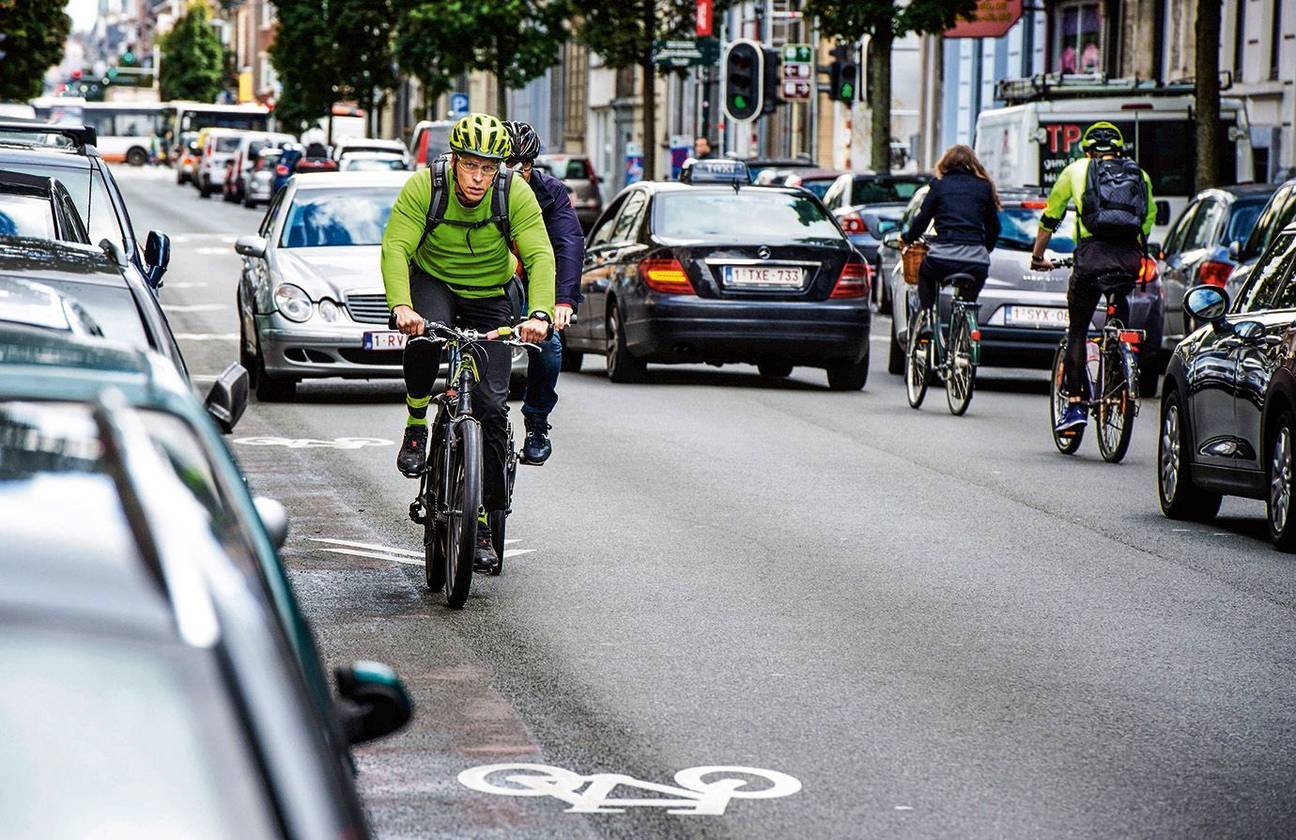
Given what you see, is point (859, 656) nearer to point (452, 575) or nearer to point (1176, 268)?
point (452, 575)

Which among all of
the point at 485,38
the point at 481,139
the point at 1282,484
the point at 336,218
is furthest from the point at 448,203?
the point at 485,38

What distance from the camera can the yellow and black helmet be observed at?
895cm

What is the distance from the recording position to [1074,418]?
14492 mm

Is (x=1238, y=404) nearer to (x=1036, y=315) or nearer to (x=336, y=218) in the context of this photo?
(x=1036, y=315)

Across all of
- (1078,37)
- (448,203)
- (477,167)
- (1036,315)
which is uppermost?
(1078,37)

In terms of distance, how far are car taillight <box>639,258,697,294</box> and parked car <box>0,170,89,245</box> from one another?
819 centimetres

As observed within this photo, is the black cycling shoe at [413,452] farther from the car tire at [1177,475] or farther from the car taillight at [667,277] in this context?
the car taillight at [667,277]

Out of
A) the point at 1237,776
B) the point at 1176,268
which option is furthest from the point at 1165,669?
the point at 1176,268

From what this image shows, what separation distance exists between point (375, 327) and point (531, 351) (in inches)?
278

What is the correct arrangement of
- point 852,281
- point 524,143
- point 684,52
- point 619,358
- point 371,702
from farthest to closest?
point 684,52 → point 619,358 → point 852,281 → point 524,143 → point 371,702

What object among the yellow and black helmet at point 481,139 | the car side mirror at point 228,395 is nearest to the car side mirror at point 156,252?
the yellow and black helmet at point 481,139

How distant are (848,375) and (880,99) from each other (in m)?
22.2

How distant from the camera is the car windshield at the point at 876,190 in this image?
3247 cm

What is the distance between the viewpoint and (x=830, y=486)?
42.5 ft
